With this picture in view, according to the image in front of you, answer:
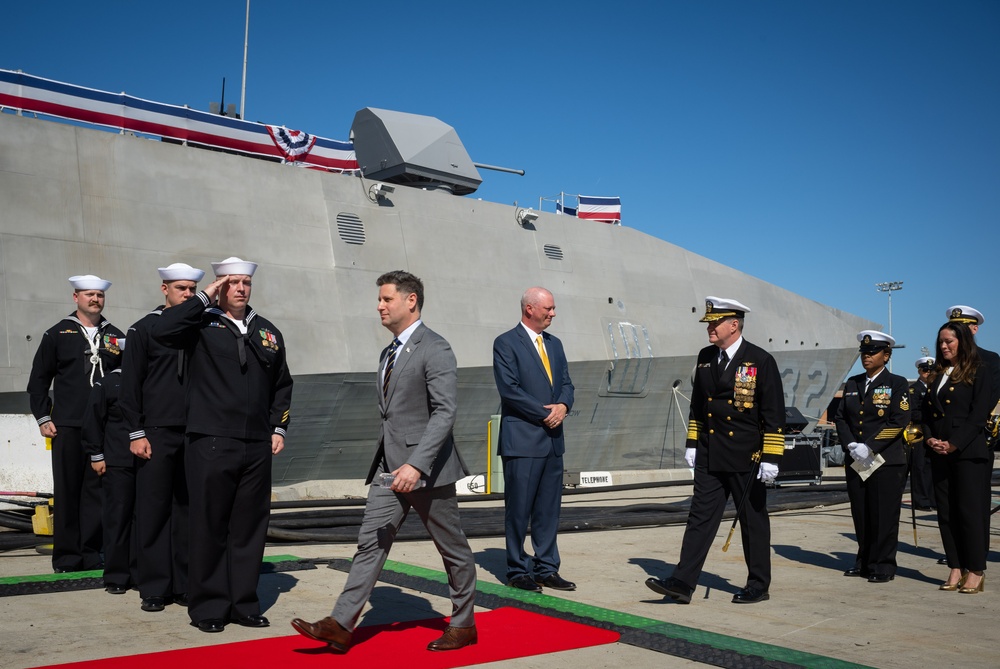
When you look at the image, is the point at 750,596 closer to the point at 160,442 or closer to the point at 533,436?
the point at 533,436

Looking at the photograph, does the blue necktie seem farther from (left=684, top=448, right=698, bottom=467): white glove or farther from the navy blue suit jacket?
(left=684, top=448, right=698, bottom=467): white glove

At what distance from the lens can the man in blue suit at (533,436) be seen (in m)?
4.96

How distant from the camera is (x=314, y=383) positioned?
10484 millimetres

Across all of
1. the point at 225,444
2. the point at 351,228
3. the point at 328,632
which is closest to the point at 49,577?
the point at 225,444

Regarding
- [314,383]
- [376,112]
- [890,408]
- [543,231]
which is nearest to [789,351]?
[543,231]

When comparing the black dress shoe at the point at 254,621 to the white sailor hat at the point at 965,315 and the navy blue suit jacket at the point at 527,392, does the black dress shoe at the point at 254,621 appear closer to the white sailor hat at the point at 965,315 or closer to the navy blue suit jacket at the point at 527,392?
the navy blue suit jacket at the point at 527,392

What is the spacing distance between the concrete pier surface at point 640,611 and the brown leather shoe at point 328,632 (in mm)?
464

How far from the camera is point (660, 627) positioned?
3875mm

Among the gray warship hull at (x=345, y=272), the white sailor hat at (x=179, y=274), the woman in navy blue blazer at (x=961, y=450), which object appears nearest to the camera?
the white sailor hat at (x=179, y=274)

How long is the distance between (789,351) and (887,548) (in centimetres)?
1200

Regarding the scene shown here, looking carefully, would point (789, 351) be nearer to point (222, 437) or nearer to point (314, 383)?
point (314, 383)

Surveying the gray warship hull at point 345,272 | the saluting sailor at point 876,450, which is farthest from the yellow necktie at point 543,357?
the gray warship hull at point 345,272

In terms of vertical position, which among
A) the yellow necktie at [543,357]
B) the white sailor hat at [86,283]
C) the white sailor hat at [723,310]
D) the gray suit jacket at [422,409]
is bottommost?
the gray suit jacket at [422,409]

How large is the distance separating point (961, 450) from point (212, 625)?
4058mm
